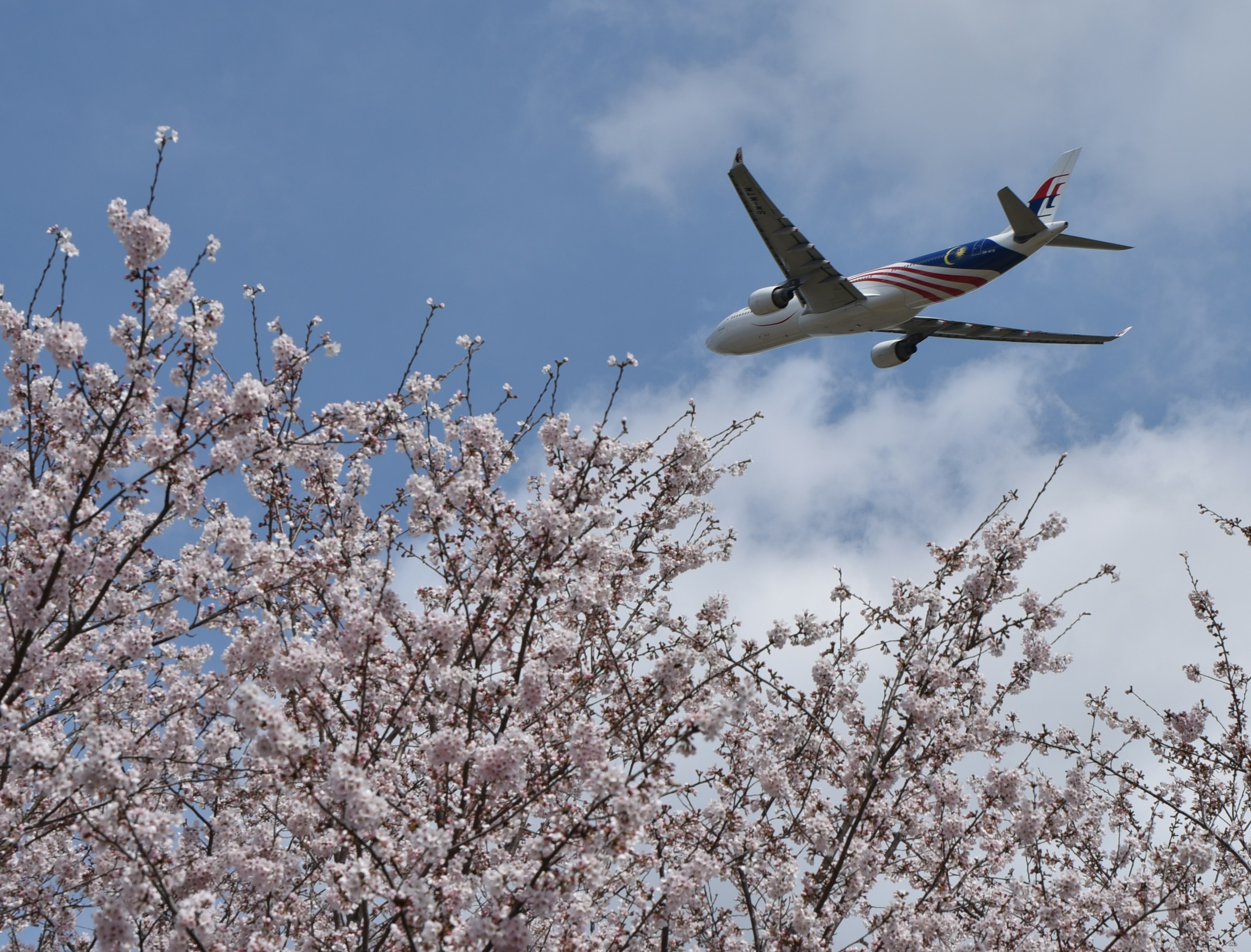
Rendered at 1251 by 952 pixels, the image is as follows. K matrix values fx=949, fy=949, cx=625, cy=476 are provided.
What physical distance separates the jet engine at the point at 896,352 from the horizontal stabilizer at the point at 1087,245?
4.62 metres

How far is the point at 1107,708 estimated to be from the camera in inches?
420

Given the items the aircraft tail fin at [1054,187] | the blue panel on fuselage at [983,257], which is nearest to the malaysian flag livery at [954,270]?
the blue panel on fuselage at [983,257]

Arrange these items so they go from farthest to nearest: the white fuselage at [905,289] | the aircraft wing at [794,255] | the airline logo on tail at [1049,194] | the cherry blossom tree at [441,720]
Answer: the airline logo on tail at [1049,194] → the white fuselage at [905,289] → the aircraft wing at [794,255] → the cherry blossom tree at [441,720]

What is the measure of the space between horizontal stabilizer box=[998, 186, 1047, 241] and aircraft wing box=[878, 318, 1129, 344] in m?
4.32

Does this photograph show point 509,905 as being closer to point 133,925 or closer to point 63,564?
point 133,925

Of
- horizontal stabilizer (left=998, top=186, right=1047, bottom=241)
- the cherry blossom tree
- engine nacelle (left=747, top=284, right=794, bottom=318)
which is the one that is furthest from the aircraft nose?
the cherry blossom tree

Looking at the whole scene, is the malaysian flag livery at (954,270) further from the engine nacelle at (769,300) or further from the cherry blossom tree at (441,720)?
the cherry blossom tree at (441,720)

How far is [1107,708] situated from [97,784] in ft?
33.3

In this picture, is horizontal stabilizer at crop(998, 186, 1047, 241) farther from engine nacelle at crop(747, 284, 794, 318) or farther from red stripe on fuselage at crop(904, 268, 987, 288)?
engine nacelle at crop(747, 284, 794, 318)

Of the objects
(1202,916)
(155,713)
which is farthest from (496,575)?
(1202,916)

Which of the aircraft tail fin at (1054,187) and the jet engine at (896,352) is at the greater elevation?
the aircraft tail fin at (1054,187)

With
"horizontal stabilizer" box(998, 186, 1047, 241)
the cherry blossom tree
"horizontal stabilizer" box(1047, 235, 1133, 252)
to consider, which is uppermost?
"horizontal stabilizer" box(1047, 235, 1133, 252)

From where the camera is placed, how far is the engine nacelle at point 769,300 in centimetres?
2339

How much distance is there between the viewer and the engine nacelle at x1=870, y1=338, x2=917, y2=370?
27906 millimetres
